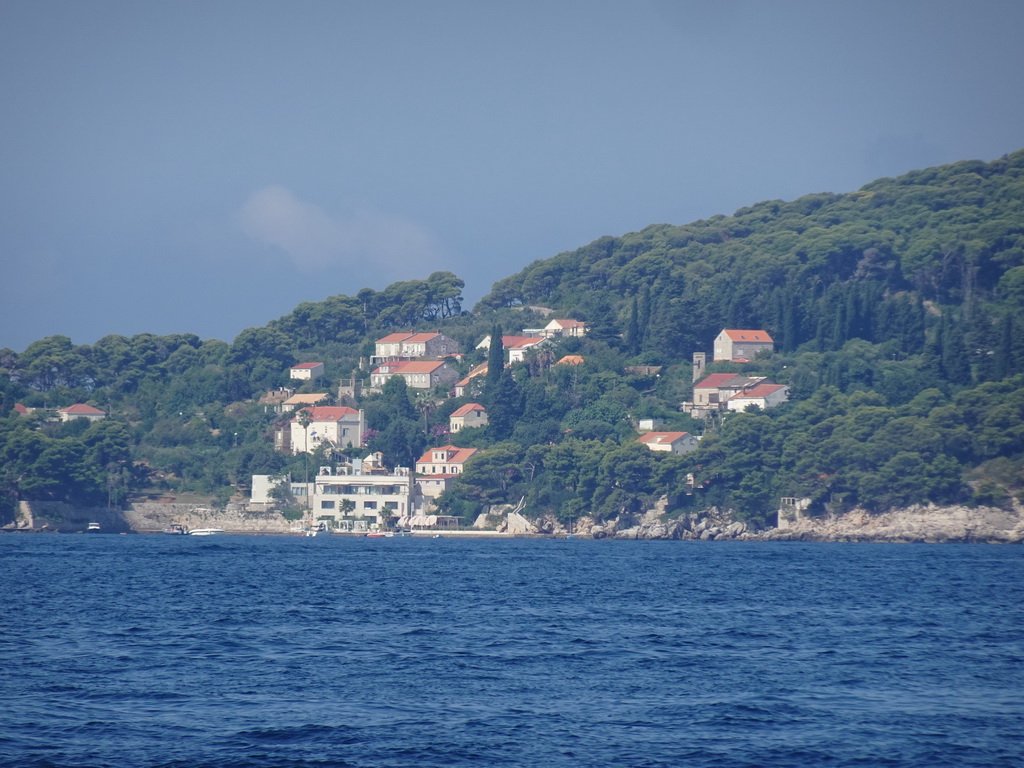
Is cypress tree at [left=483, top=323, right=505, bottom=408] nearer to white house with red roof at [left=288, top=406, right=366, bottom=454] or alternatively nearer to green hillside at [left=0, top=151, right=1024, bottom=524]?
green hillside at [left=0, top=151, right=1024, bottom=524]

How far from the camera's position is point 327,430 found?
115562mm

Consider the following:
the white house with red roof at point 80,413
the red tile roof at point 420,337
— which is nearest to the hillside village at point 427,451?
the red tile roof at point 420,337

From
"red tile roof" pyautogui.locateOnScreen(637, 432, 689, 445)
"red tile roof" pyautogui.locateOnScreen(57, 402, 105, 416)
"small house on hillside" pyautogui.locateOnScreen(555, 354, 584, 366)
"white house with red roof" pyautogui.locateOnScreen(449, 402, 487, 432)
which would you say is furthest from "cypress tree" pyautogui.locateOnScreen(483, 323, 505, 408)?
"red tile roof" pyautogui.locateOnScreen(57, 402, 105, 416)

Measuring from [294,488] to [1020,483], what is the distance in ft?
180

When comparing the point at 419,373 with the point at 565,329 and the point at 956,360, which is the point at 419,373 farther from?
the point at 956,360

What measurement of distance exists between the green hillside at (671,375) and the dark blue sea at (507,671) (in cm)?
4048

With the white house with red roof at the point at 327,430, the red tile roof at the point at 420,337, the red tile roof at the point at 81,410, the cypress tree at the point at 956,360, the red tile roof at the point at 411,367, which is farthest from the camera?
the red tile roof at the point at 420,337

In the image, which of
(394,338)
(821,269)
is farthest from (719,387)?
(394,338)

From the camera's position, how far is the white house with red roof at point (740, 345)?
121 meters

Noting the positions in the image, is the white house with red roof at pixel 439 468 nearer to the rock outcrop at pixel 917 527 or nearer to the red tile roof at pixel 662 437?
the red tile roof at pixel 662 437

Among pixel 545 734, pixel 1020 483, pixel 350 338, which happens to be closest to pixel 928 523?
pixel 1020 483

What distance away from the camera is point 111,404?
434 ft

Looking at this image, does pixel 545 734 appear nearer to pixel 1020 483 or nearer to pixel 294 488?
pixel 1020 483

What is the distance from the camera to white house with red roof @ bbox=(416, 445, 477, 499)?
341ft
